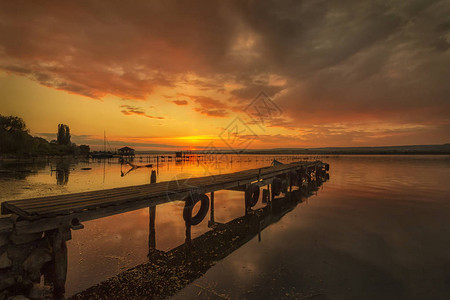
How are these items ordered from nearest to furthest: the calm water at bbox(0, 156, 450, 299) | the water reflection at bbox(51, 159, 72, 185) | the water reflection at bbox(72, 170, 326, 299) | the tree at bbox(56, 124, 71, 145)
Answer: the water reflection at bbox(72, 170, 326, 299), the calm water at bbox(0, 156, 450, 299), the water reflection at bbox(51, 159, 72, 185), the tree at bbox(56, 124, 71, 145)

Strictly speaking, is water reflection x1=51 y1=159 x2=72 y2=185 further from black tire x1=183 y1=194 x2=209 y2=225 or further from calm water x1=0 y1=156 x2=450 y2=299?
black tire x1=183 y1=194 x2=209 y2=225

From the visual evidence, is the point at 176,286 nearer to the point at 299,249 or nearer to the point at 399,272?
the point at 299,249

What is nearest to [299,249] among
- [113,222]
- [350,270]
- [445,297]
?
[350,270]

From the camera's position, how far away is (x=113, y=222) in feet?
38.3

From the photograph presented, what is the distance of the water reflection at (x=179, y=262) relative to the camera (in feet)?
19.1

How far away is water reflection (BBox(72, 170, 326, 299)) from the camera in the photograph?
5.82 m

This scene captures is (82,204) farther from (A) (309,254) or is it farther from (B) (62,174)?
(B) (62,174)

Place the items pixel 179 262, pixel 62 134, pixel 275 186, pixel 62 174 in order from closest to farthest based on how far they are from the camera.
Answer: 1. pixel 179 262
2. pixel 275 186
3. pixel 62 174
4. pixel 62 134

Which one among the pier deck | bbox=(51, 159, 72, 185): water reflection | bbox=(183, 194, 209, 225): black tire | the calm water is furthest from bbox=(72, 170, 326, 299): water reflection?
bbox=(51, 159, 72, 185): water reflection

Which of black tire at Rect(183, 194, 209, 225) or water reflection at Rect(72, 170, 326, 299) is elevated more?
black tire at Rect(183, 194, 209, 225)

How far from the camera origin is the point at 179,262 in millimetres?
7453

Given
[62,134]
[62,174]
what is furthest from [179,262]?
[62,134]

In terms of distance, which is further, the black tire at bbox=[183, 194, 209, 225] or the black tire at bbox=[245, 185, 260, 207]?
the black tire at bbox=[245, 185, 260, 207]

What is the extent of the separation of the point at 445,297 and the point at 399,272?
127 cm
